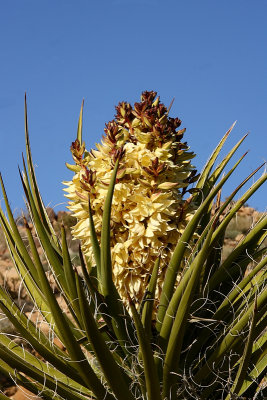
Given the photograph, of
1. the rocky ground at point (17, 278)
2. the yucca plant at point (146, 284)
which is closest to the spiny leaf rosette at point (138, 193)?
the yucca plant at point (146, 284)

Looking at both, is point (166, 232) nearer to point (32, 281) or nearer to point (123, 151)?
point (123, 151)

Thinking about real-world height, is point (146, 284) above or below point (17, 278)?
below

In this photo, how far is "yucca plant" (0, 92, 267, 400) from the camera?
2.56 m

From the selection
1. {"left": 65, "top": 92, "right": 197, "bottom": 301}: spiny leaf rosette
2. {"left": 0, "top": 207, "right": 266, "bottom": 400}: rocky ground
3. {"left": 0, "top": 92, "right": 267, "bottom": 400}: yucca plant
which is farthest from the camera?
{"left": 0, "top": 207, "right": 266, "bottom": 400}: rocky ground

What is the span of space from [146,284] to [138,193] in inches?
16.5

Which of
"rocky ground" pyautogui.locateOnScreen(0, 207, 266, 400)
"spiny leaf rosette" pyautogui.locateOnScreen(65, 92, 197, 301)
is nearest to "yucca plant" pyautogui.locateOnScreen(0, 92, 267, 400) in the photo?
"spiny leaf rosette" pyautogui.locateOnScreen(65, 92, 197, 301)

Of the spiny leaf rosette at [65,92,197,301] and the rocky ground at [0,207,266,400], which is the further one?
the rocky ground at [0,207,266,400]

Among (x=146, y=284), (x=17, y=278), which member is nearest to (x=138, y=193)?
(x=146, y=284)

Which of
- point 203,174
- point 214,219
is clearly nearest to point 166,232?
point 214,219

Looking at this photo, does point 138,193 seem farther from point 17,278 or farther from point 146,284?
point 17,278

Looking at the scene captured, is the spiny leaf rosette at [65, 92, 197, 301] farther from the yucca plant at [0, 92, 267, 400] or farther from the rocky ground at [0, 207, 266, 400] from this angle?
the rocky ground at [0, 207, 266, 400]

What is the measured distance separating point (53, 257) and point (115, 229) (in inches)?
12.7

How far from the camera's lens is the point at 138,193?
2797mm

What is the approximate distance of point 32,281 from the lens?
3.16 meters
